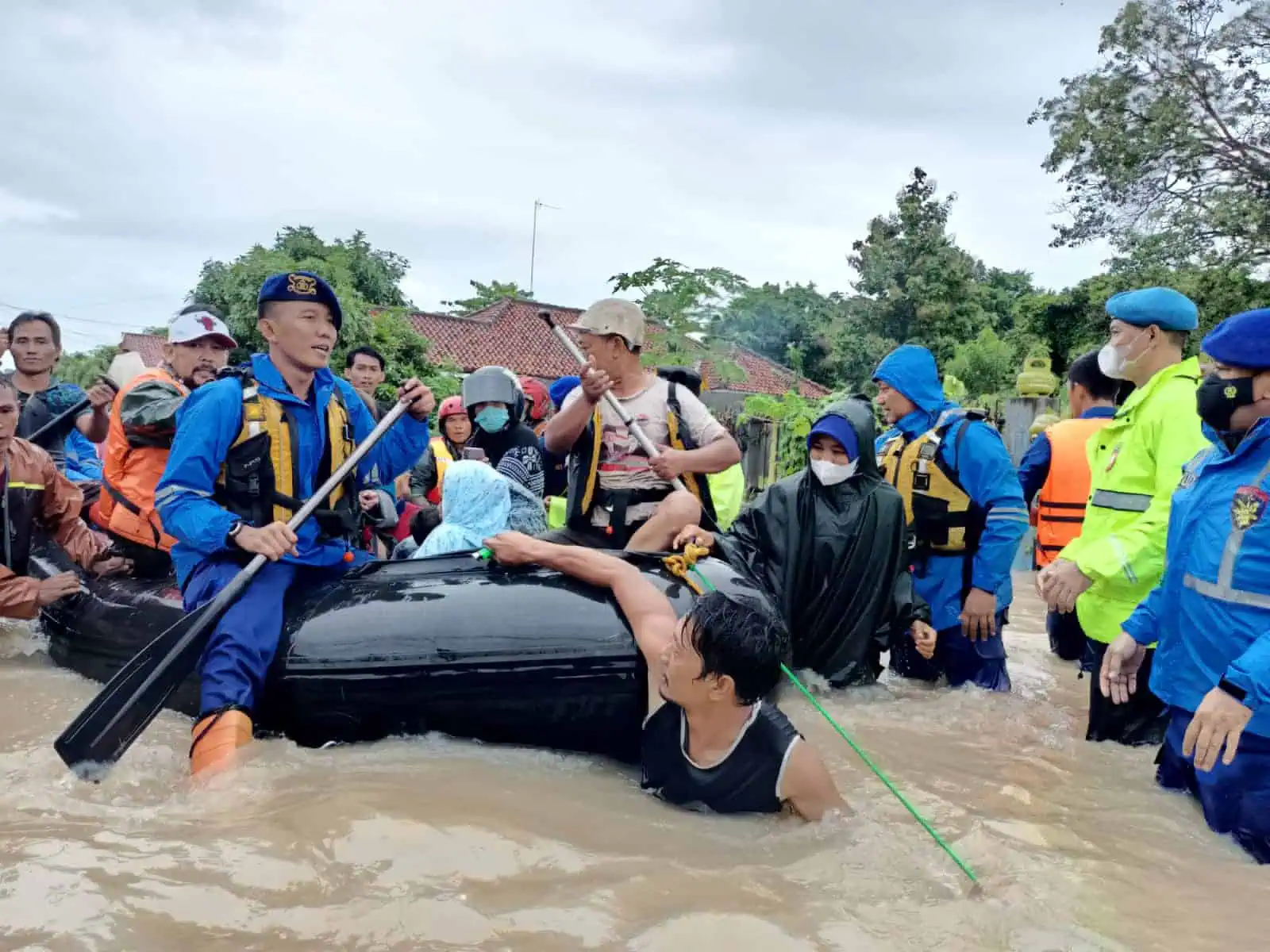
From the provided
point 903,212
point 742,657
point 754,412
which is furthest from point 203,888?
point 903,212

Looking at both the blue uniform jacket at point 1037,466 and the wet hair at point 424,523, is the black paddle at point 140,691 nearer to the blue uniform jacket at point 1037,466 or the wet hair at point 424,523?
the wet hair at point 424,523

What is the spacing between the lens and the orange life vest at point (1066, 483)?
5.02 metres

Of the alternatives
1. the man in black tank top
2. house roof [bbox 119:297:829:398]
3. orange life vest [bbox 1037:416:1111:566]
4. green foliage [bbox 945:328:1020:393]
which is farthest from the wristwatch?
house roof [bbox 119:297:829:398]

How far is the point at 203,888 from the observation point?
7.68ft

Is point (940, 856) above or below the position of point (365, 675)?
below

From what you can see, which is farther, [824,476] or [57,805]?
[824,476]

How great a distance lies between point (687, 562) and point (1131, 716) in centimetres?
173

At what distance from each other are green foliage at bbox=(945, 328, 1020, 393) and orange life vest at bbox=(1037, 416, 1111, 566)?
17.4m

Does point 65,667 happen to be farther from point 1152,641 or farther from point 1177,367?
point 1177,367

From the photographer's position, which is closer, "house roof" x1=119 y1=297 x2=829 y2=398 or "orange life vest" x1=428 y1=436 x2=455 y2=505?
"orange life vest" x1=428 y1=436 x2=455 y2=505

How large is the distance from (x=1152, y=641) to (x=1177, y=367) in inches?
41.8

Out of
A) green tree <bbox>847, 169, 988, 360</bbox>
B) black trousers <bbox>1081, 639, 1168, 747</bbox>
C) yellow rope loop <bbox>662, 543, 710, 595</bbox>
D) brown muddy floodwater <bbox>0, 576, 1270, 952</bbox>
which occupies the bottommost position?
brown muddy floodwater <bbox>0, 576, 1270, 952</bbox>

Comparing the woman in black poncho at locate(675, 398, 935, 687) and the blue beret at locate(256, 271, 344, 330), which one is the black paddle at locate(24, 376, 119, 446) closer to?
the blue beret at locate(256, 271, 344, 330)

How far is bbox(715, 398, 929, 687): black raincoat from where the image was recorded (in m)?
4.16
